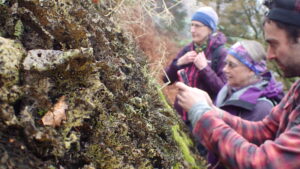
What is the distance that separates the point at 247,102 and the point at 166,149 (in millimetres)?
2117

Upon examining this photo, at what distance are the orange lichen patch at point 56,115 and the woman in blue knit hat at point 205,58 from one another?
3490 millimetres

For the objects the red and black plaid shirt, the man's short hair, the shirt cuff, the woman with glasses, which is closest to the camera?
the red and black plaid shirt

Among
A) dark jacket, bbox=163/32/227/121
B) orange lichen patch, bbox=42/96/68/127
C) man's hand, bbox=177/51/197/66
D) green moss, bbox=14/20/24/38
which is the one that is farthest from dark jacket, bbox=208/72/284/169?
green moss, bbox=14/20/24/38

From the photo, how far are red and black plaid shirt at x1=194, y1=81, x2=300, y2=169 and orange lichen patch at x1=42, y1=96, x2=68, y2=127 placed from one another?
4.70 ft

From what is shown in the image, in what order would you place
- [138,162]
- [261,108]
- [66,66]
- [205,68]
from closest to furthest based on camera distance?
[66,66], [138,162], [261,108], [205,68]

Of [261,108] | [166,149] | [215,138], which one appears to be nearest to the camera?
[166,149]

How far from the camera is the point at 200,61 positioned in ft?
14.9

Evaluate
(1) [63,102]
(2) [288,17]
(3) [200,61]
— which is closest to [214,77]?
(3) [200,61]

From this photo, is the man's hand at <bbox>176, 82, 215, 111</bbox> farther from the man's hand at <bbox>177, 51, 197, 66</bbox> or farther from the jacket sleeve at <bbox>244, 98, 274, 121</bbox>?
the man's hand at <bbox>177, 51, 197, 66</bbox>

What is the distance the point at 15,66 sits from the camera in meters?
1.12

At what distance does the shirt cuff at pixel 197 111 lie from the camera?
2.56 m

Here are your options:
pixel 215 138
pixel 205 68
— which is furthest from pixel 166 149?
pixel 205 68

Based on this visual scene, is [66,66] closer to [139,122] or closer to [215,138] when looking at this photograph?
[139,122]

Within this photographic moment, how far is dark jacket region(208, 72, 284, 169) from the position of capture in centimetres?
349
